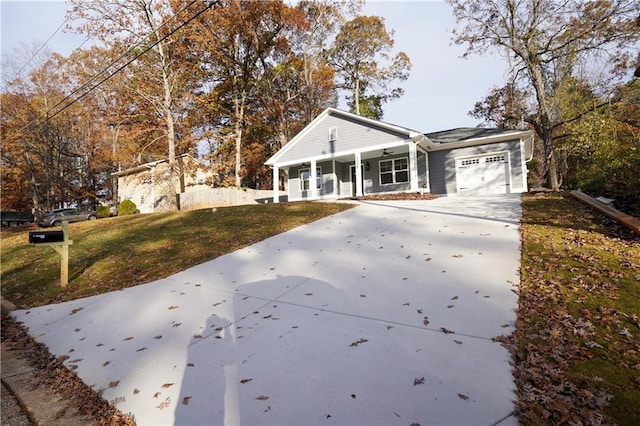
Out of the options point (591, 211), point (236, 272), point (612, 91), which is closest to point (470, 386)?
point (236, 272)

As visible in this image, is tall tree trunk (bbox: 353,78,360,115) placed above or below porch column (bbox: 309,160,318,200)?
above

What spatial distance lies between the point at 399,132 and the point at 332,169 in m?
4.94

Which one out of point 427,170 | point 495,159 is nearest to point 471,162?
point 495,159

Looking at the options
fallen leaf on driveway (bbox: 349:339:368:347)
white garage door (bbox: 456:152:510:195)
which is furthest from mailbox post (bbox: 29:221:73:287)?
white garage door (bbox: 456:152:510:195)

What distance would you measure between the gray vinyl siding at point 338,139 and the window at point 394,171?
6.93 ft

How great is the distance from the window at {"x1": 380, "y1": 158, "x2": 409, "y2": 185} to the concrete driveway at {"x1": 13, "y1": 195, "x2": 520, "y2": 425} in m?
11.4

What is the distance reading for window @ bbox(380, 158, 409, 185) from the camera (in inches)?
707

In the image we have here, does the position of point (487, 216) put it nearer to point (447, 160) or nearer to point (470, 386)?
point (470, 386)

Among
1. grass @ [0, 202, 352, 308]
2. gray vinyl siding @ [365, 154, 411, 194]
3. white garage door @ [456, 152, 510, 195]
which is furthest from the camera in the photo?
gray vinyl siding @ [365, 154, 411, 194]

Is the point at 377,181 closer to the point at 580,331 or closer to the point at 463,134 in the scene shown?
the point at 463,134

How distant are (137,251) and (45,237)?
2.53 metres

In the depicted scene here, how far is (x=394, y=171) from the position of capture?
59.9 feet

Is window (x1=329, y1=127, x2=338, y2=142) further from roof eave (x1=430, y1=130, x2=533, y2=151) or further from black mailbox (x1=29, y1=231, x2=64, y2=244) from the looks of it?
black mailbox (x1=29, y1=231, x2=64, y2=244)

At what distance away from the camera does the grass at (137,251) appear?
6.86 metres
